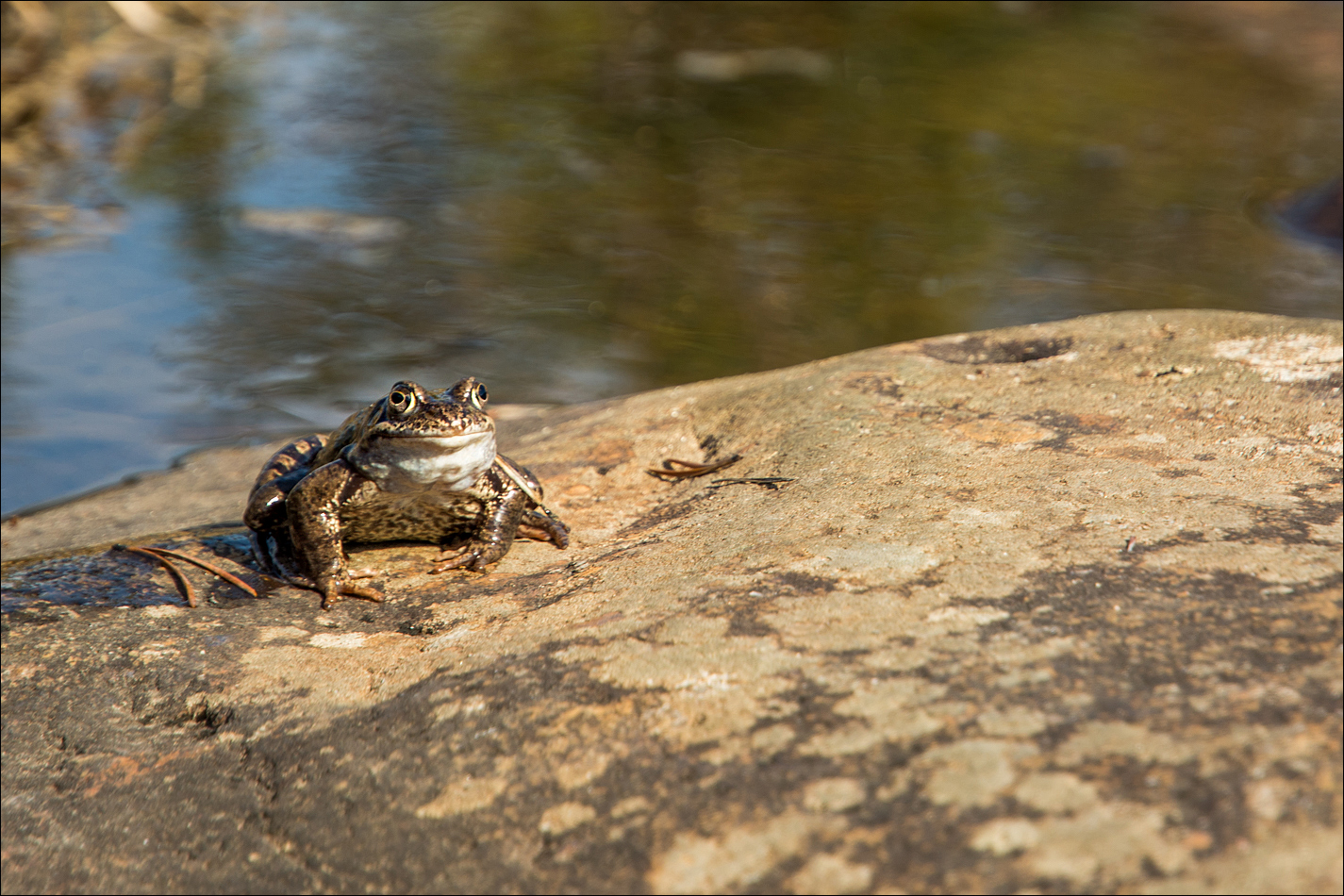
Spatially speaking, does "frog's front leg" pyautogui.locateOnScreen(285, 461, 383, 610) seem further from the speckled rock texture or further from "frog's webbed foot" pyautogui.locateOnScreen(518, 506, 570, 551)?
"frog's webbed foot" pyautogui.locateOnScreen(518, 506, 570, 551)

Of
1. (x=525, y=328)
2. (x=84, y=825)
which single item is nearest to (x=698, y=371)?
(x=525, y=328)

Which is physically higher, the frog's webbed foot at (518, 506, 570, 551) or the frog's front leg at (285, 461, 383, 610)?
the frog's front leg at (285, 461, 383, 610)

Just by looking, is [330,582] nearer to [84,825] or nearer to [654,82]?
[84,825]

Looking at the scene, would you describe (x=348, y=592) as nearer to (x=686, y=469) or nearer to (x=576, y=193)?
(x=686, y=469)

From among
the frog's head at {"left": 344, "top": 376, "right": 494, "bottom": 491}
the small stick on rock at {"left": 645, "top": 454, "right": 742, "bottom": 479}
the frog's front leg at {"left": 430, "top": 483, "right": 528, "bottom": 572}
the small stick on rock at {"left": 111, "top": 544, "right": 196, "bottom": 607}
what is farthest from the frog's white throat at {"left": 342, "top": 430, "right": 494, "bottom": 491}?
the small stick on rock at {"left": 645, "top": 454, "right": 742, "bottom": 479}

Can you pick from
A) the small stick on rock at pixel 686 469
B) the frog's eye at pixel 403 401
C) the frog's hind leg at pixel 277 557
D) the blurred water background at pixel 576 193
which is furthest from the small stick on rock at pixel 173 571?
the blurred water background at pixel 576 193

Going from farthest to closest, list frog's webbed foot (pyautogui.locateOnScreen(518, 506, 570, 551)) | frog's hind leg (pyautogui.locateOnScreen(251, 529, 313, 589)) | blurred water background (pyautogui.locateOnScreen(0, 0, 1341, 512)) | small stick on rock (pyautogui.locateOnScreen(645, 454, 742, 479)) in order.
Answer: blurred water background (pyautogui.locateOnScreen(0, 0, 1341, 512)) → small stick on rock (pyautogui.locateOnScreen(645, 454, 742, 479)) → frog's webbed foot (pyautogui.locateOnScreen(518, 506, 570, 551)) → frog's hind leg (pyautogui.locateOnScreen(251, 529, 313, 589))

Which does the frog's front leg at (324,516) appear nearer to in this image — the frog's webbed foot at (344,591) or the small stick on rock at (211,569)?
the frog's webbed foot at (344,591)
